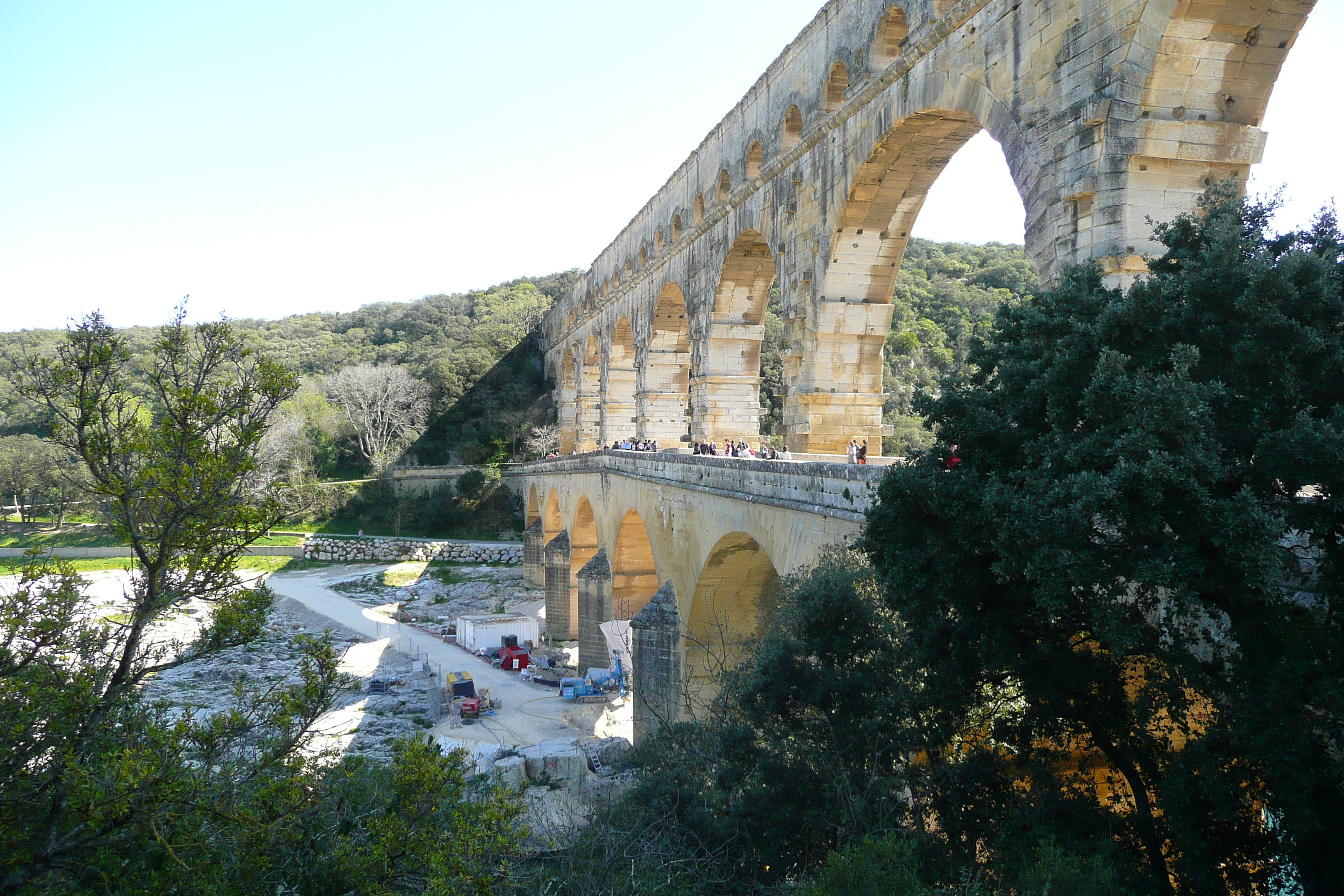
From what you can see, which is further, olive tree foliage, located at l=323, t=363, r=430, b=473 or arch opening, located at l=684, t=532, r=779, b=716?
olive tree foliage, located at l=323, t=363, r=430, b=473

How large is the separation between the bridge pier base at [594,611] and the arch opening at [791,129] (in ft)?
32.6

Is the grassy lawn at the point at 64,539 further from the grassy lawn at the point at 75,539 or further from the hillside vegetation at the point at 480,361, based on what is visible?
the hillside vegetation at the point at 480,361

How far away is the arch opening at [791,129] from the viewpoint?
13.4 metres

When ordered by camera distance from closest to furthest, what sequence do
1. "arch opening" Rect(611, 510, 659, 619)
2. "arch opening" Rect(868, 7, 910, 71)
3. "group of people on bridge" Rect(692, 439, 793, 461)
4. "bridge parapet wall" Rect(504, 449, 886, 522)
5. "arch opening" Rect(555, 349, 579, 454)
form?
"bridge parapet wall" Rect(504, 449, 886, 522)
"arch opening" Rect(868, 7, 910, 71)
"group of people on bridge" Rect(692, 439, 793, 461)
"arch opening" Rect(611, 510, 659, 619)
"arch opening" Rect(555, 349, 579, 454)

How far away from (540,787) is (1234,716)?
855 centimetres

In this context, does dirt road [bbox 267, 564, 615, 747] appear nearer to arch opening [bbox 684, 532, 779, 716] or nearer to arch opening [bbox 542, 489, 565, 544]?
arch opening [bbox 684, 532, 779, 716]

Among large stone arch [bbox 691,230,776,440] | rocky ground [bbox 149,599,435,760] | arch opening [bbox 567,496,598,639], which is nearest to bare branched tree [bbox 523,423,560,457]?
arch opening [bbox 567,496,598,639]

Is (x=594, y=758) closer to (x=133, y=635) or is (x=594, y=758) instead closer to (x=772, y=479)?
(x=772, y=479)

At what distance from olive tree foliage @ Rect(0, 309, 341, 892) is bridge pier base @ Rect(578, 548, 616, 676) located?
500 inches

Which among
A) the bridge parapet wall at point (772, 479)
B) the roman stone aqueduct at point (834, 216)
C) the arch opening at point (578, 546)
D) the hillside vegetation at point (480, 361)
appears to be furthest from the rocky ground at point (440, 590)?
the bridge parapet wall at point (772, 479)

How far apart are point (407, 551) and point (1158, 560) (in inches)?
1372

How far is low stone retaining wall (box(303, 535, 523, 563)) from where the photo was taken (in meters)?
35.2

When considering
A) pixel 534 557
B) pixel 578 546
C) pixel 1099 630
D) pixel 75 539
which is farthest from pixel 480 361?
pixel 1099 630

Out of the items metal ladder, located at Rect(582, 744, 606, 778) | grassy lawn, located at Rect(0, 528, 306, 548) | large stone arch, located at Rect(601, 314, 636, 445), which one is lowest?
grassy lawn, located at Rect(0, 528, 306, 548)
